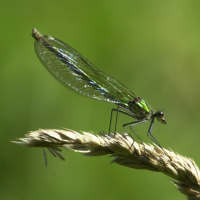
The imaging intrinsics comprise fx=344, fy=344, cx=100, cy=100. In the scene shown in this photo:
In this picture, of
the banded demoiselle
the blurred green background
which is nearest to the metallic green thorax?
the banded demoiselle

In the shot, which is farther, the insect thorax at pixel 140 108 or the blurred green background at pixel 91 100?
the blurred green background at pixel 91 100

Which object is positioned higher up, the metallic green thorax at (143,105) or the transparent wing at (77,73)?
the transparent wing at (77,73)

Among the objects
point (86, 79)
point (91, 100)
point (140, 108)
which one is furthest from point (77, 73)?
point (91, 100)

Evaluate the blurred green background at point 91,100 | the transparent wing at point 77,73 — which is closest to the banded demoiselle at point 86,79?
the transparent wing at point 77,73

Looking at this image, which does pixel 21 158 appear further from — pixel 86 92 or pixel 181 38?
pixel 181 38

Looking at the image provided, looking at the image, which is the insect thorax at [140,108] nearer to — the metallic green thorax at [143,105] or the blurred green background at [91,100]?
the metallic green thorax at [143,105]

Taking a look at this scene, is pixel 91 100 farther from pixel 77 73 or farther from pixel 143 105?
pixel 143 105
